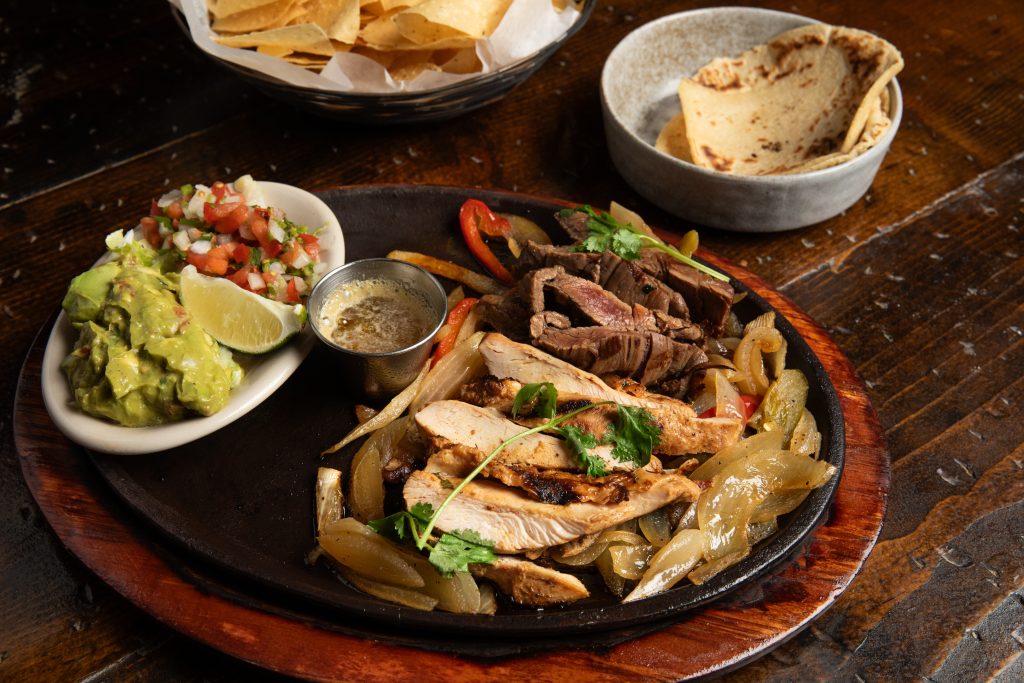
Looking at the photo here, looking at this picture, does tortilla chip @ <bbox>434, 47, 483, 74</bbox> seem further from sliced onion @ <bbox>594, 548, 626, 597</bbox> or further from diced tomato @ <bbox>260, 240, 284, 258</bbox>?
sliced onion @ <bbox>594, 548, 626, 597</bbox>

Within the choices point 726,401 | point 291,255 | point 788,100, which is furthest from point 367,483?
point 788,100

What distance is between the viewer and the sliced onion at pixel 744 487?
3.08 meters

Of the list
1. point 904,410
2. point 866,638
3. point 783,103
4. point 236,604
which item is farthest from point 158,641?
point 783,103

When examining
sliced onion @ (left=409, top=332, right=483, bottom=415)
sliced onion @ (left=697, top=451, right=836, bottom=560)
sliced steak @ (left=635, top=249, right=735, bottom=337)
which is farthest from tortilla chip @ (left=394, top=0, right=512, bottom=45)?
sliced onion @ (left=697, top=451, right=836, bottom=560)

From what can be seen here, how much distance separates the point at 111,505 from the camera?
322 cm

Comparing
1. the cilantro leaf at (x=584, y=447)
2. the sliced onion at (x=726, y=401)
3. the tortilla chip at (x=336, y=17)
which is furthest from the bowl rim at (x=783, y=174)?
the cilantro leaf at (x=584, y=447)

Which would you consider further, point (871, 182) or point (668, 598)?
point (871, 182)

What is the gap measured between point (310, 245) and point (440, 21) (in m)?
1.36

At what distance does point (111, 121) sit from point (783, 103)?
378 cm

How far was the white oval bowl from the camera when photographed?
10.2 feet

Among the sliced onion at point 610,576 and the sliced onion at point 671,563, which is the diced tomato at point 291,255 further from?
the sliced onion at point 671,563

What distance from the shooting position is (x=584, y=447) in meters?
3.24

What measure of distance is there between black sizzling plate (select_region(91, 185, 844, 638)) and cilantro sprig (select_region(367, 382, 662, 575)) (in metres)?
0.20

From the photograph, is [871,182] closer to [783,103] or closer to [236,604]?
[783,103]
